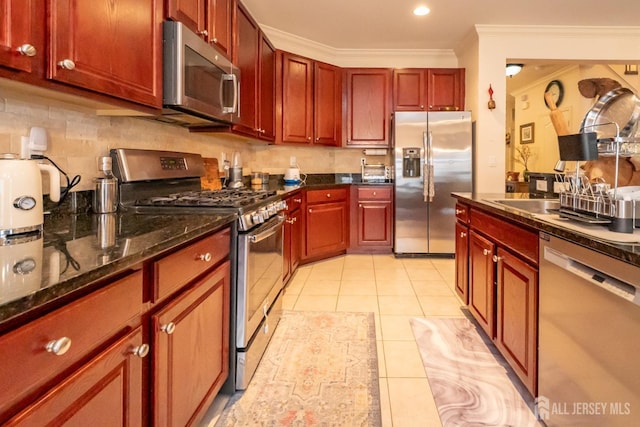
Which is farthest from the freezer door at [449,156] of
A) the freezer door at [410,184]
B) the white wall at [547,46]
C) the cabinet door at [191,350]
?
the cabinet door at [191,350]

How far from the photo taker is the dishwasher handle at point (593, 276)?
948 millimetres

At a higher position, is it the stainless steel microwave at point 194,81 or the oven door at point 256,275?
the stainless steel microwave at point 194,81

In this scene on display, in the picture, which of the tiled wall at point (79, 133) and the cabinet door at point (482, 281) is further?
the cabinet door at point (482, 281)

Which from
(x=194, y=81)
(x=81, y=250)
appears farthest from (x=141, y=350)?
(x=194, y=81)

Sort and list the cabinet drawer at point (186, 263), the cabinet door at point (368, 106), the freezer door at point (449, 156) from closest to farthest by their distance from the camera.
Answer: the cabinet drawer at point (186, 263) < the freezer door at point (449, 156) < the cabinet door at point (368, 106)

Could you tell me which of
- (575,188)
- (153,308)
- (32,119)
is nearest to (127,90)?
(32,119)

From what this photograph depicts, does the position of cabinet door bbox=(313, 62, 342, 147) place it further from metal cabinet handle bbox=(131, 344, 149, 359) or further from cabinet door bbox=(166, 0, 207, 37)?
metal cabinet handle bbox=(131, 344, 149, 359)

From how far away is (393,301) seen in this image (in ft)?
9.73

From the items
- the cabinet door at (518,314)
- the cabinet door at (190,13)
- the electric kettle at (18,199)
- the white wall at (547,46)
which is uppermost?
the white wall at (547,46)

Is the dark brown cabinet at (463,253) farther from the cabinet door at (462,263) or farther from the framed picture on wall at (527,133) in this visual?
the framed picture on wall at (527,133)

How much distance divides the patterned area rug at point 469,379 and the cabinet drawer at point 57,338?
1321 millimetres

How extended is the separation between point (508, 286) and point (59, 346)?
1.74 meters

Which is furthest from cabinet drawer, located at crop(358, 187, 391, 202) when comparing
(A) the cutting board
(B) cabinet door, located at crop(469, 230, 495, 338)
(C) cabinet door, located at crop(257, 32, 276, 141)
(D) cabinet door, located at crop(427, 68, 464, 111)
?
(B) cabinet door, located at crop(469, 230, 495, 338)

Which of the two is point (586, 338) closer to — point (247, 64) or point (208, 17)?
point (208, 17)
